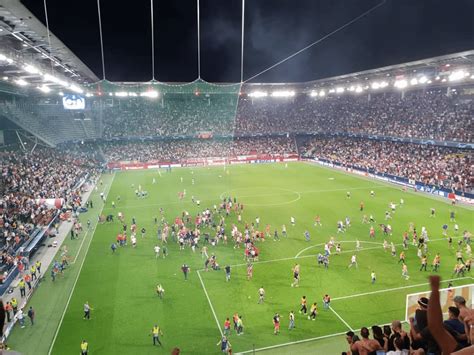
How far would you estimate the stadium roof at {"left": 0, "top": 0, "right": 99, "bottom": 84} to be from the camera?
2258 cm

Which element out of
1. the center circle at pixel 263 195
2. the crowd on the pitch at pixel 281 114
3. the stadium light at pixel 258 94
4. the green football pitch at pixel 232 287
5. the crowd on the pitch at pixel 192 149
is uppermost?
the stadium light at pixel 258 94

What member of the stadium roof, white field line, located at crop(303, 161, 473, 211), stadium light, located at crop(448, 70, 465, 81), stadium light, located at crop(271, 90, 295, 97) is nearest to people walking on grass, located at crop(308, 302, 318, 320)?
the stadium roof

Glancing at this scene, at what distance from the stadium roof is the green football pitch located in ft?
50.9

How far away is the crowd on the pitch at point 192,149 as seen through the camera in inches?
2975

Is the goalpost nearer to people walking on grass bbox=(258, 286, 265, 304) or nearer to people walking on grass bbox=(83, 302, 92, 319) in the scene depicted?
people walking on grass bbox=(258, 286, 265, 304)

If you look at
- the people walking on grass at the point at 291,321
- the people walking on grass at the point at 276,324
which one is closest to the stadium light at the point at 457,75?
the people walking on grass at the point at 291,321

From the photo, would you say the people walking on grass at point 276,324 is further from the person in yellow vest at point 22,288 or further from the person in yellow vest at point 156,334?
the person in yellow vest at point 22,288

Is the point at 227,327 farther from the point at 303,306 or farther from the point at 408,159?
the point at 408,159

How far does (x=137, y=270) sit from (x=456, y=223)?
1055 inches

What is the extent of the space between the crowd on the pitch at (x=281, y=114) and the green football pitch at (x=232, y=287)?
1030 inches

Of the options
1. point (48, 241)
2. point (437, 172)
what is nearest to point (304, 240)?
point (48, 241)

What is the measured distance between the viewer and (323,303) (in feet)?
66.9

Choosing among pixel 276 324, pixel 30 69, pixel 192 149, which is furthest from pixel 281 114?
pixel 276 324

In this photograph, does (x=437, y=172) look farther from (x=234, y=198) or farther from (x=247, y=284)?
(x=247, y=284)
